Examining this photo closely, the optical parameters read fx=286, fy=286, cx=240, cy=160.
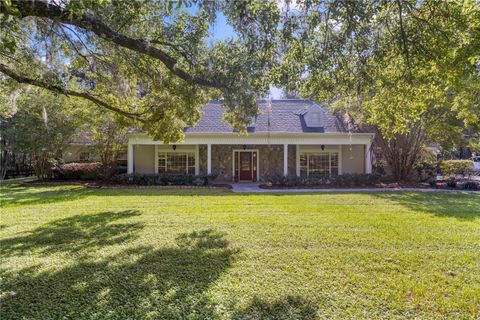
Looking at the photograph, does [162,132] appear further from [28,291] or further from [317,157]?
[317,157]

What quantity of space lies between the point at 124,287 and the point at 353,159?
56.3 feet

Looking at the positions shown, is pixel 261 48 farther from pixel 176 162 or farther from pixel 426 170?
pixel 426 170

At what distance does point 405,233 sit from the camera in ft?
20.3

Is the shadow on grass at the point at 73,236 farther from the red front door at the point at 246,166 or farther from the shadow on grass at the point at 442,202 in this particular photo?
the red front door at the point at 246,166

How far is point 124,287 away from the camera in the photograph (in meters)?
3.76

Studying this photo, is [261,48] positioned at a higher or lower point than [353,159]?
higher

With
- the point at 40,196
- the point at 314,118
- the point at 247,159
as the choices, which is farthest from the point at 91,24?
the point at 314,118

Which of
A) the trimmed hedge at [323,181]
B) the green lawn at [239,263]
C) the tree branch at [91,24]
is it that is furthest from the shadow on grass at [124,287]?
the trimmed hedge at [323,181]

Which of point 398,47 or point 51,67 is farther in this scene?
point 51,67

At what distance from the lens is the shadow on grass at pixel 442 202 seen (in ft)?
27.0

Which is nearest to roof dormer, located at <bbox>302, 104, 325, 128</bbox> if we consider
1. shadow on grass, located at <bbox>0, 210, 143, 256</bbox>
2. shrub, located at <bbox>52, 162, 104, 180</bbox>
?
shrub, located at <bbox>52, 162, 104, 180</bbox>

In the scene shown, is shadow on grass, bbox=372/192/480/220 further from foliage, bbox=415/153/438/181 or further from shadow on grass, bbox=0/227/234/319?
shadow on grass, bbox=0/227/234/319

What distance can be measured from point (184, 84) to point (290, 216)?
4.59 meters

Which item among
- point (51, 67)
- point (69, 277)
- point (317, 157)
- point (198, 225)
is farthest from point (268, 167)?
point (69, 277)
